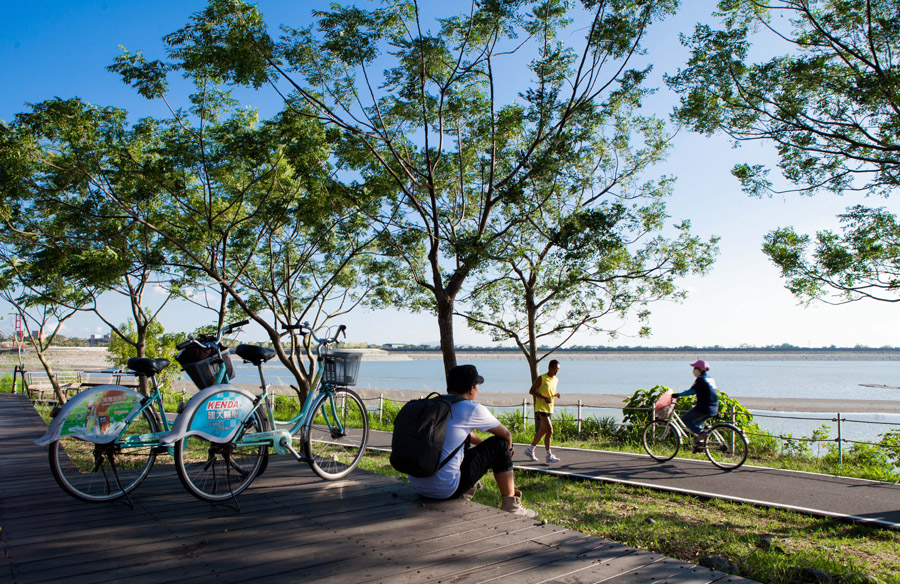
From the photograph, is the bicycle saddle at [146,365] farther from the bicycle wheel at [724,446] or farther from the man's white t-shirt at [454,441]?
the bicycle wheel at [724,446]

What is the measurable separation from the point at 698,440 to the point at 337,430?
21.7 ft

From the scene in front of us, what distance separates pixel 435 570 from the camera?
3186 mm

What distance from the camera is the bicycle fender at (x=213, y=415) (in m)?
4.34

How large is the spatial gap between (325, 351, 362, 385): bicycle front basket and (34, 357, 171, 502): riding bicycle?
1.45 meters

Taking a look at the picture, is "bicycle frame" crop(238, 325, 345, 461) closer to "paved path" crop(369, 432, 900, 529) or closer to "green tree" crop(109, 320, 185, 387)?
"paved path" crop(369, 432, 900, 529)

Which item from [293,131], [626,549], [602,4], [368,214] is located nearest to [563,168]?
[602,4]

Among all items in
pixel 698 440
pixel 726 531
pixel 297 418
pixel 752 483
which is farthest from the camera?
pixel 698 440

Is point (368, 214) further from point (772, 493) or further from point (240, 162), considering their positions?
point (772, 493)

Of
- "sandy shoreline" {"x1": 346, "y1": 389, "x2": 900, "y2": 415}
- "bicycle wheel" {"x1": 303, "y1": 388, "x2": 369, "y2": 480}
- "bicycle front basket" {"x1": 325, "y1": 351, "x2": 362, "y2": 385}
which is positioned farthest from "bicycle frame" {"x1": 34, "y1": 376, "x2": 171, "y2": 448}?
"sandy shoreline" {"x1": 346, "y1": 389, "x2": 900, "y2": 415}

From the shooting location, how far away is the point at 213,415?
454cm

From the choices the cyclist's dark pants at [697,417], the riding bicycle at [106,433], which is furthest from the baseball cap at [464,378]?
the cyclist's dark pants at [697,417]

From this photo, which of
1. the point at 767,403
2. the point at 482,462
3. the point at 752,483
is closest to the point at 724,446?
the point at 752,483

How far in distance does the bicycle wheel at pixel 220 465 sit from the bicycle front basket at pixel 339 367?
835 millimetres

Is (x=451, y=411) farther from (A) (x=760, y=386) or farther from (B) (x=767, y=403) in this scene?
(A) (x=760, y=386)
